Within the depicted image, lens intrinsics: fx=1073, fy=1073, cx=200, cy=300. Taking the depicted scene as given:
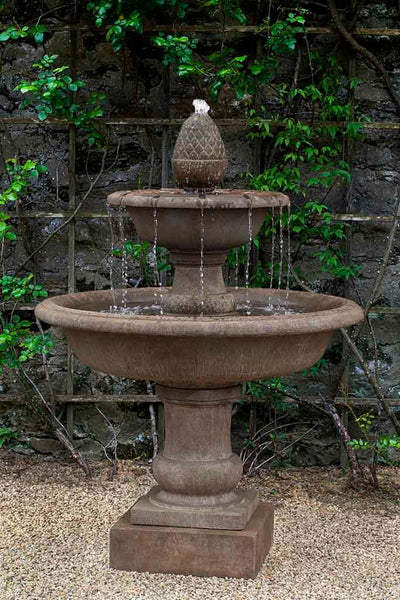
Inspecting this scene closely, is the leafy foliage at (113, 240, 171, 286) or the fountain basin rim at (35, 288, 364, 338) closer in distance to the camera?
the fountain basin rim at (35, 288, 364, 338)

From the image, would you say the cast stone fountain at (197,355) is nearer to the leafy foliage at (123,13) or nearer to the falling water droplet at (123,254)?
the falling water droplet at (123,254)

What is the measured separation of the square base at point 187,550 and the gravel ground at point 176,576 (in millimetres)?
48

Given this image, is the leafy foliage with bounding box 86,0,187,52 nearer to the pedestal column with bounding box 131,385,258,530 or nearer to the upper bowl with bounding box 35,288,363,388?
the upper bowl with bounding box 35,288,363,388

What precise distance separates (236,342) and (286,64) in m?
2.48

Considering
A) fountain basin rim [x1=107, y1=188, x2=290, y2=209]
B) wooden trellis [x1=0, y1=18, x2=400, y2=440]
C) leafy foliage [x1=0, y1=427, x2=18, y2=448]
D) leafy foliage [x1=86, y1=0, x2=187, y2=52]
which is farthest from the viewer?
leafy foliage [x1=0, y1=427, x2=18, y2=448]

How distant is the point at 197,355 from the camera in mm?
4078

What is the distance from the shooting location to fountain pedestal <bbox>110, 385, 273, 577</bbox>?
14.3 ft

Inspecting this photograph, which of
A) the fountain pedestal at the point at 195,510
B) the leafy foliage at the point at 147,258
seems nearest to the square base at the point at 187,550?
the fountain pedestal at the point at 195,510

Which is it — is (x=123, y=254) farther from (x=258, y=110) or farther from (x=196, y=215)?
(x=196, y=215)

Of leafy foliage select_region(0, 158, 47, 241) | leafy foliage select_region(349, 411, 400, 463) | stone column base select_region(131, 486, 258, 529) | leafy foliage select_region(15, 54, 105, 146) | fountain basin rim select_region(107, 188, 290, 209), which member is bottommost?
leafy foliage select_region(349, 411, 400, 463)

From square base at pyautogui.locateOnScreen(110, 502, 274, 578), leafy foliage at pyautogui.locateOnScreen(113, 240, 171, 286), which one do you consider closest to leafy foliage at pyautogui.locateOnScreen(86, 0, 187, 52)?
leafy foliage at pyautogui.locateOnScreen(113, 240, 171, 286)

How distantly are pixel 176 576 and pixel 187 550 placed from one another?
0.37ft

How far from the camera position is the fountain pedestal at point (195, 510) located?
Result: 171 inches

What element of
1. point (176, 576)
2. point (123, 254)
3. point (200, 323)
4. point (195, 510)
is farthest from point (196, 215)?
point (123, 254)
